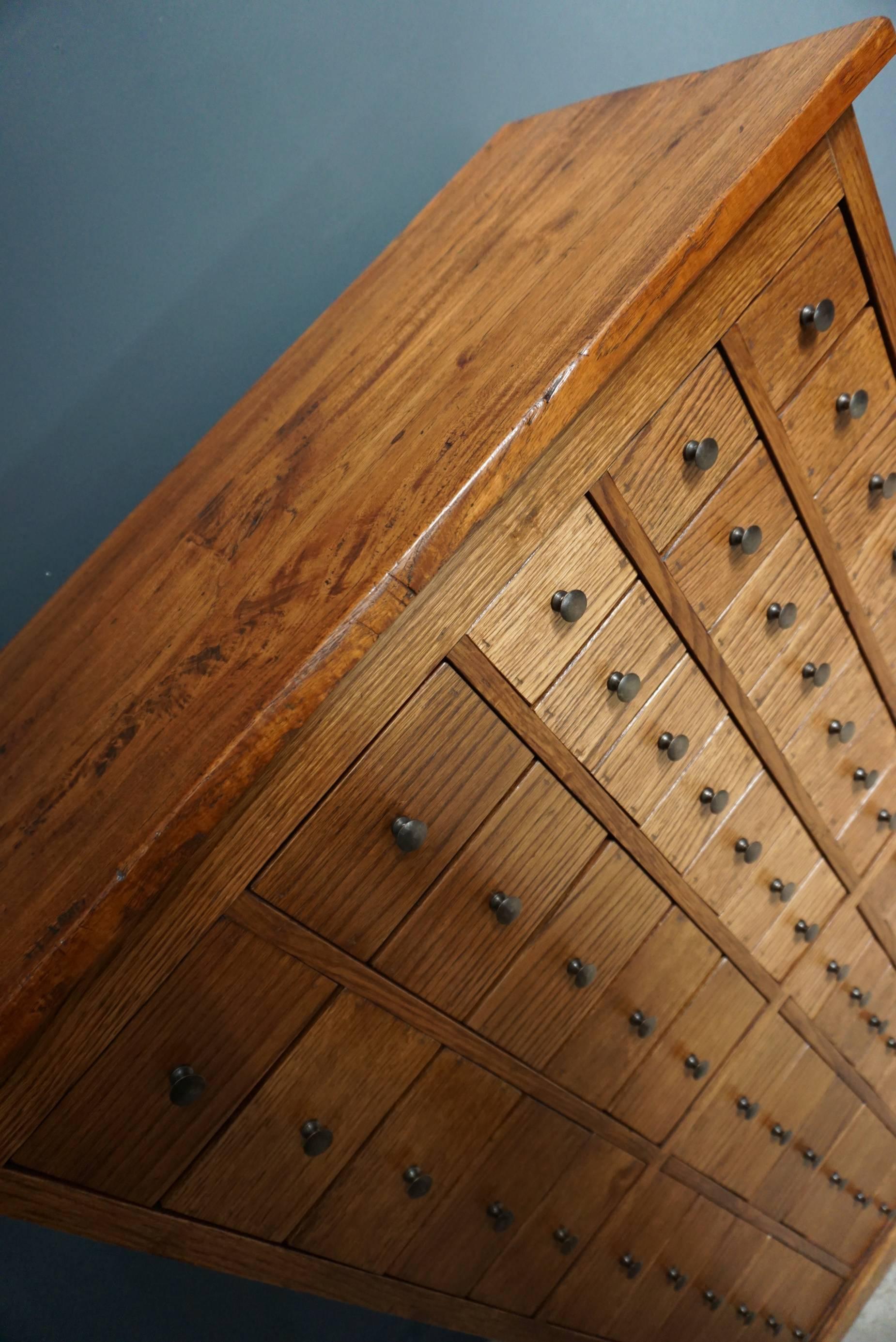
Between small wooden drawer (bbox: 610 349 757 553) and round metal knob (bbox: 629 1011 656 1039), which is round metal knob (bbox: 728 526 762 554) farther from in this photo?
round metal knob (bbox: 629 1011 656 1039)

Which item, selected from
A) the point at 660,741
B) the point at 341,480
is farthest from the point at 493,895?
the point at 341,480

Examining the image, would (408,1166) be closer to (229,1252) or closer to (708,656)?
(229,1252)

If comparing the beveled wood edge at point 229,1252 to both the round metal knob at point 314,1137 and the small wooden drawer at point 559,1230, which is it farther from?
the round metal knob at point 314,1137

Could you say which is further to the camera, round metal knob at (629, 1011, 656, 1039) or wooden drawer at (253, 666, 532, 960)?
round metal knob at (629, 1011, 656, 1039)

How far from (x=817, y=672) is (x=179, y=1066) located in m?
1.07

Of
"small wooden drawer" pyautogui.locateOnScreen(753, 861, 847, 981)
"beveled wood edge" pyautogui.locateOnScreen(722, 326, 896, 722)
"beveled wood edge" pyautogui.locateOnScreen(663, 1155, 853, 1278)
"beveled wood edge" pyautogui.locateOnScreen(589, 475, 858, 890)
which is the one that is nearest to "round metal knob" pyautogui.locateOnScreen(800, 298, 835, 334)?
"beveled wood edge" pyautogui.locateOnScreen(722, 326, 896, 722)

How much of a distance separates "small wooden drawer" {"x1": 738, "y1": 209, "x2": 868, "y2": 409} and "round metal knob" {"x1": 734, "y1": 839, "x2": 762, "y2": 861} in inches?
26.2

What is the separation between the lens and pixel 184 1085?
3.43ft

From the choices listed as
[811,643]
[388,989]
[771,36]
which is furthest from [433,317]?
[771,36]

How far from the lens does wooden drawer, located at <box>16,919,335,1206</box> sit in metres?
1.01

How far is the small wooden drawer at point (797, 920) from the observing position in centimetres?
163

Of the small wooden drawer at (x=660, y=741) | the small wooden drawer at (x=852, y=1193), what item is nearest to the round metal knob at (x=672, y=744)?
the small wooden drawer at (x=660, y=741)

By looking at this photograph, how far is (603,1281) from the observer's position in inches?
65.5

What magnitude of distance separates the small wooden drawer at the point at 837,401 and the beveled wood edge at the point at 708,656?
29 cm
